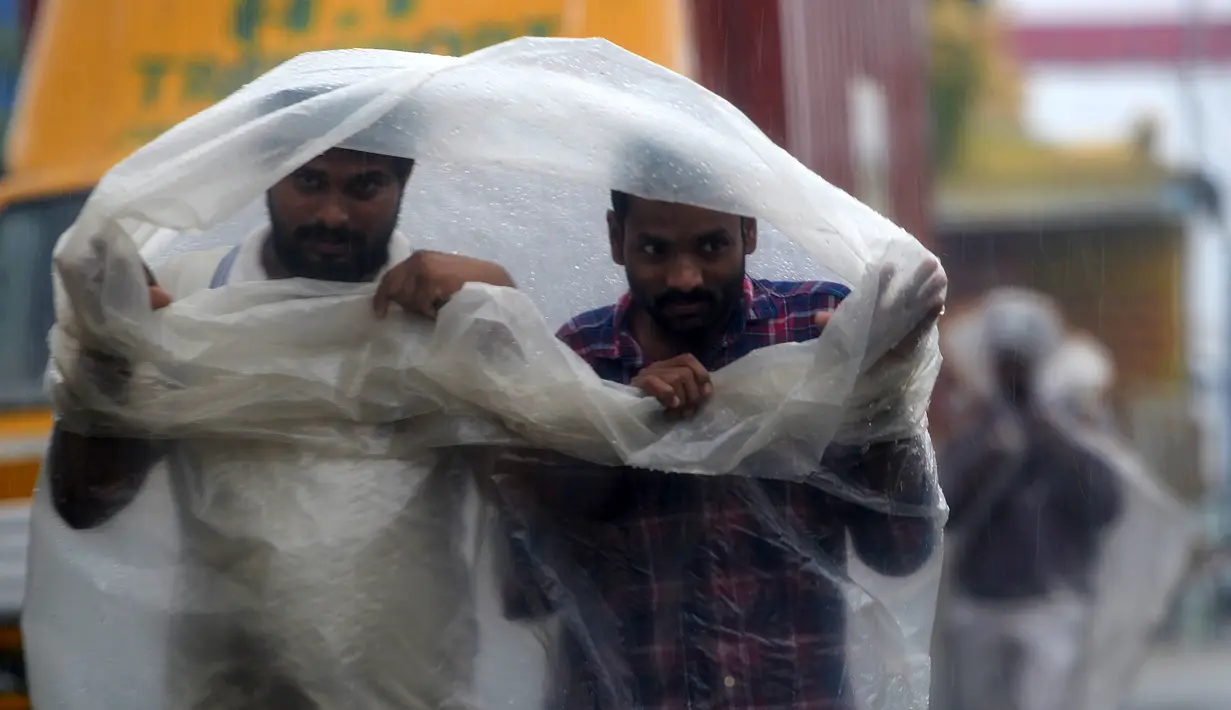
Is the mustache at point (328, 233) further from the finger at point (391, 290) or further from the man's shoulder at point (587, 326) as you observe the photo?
the man's shoulder at point (587, 326)

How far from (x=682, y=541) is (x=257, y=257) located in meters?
0.65

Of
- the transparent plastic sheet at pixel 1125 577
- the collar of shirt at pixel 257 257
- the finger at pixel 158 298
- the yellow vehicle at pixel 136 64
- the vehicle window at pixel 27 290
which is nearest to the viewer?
the finger at pixel 158 298

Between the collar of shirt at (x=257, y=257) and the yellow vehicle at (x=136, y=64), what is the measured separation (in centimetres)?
188

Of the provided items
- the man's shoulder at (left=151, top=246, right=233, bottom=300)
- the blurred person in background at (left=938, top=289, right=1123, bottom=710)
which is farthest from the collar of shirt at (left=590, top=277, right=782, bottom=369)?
the blurred person in background at (left=938, top=289, right=1123, bottom=710)

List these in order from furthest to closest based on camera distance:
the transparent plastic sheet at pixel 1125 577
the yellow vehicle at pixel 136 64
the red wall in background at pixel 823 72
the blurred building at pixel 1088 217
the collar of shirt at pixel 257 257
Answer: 1. the blurred building at pixel 1088 217
2. the transparent plastic sheet at pixel 1125 577
3. the red wall in background at pixel 823 72
4. the yellow vehicle at pixel 136 64
5. the collar of shirt at pixel 257 257

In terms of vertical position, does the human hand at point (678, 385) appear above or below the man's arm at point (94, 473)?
above

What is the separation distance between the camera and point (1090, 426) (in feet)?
26.0

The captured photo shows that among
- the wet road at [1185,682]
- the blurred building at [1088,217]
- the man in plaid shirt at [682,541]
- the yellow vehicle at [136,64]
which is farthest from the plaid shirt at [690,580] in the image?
the blurred building at [1088,217]

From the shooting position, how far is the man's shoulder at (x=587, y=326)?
2.31 metres

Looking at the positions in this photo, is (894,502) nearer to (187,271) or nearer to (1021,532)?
(187,271)

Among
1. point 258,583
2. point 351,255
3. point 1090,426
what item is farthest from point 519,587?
point 1090,426

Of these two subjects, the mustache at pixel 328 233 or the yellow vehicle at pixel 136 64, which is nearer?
the mustache at pixel 328 233

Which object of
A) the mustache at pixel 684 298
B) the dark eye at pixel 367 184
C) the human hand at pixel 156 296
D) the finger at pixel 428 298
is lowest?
the mustache at pixel 684 298

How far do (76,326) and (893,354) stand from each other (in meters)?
0.98
